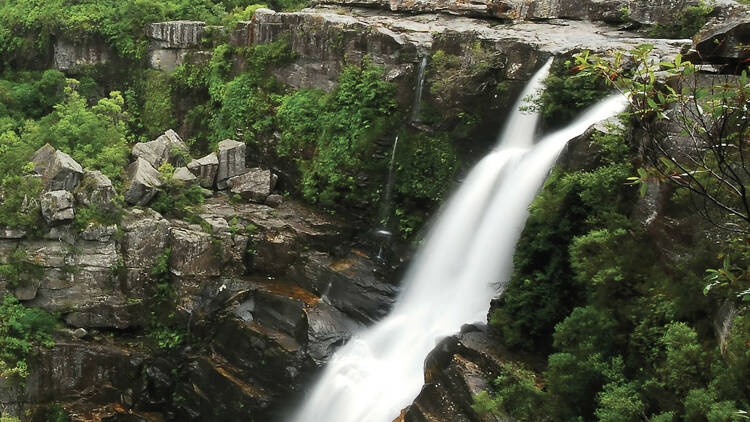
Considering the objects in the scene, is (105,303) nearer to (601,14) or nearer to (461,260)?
(461,260)

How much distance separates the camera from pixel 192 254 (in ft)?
46.5

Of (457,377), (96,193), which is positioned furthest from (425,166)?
(96,193)

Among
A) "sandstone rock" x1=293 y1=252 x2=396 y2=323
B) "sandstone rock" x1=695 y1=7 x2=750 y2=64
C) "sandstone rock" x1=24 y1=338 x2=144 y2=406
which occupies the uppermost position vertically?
"sandstone rock" x1=695 y1=7 x2=750 y2=64

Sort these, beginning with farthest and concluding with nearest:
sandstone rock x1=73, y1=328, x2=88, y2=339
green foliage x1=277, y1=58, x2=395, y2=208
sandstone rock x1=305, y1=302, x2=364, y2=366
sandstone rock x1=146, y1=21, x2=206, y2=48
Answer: sandstone rock x1=146, y1=21, x2=206, y2=48
green foliage x1=277, y1=58, x2=395, y2=208
sandstone rock x1=73, y1=328, x2=88, y2=339
sandstone rock x1=305, y1=302, x2=364, y2=366

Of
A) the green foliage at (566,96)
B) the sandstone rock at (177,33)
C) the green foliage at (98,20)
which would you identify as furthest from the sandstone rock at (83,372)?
the green foliage at (98,20)

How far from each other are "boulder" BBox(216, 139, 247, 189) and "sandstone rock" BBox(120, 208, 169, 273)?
270cm

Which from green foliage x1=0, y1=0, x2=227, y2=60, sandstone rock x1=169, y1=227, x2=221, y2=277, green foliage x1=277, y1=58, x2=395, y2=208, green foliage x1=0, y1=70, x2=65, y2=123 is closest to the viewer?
sandstone rock x1=169, y1=227, x2=221, y2=277

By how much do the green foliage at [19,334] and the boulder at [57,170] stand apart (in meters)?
2.57

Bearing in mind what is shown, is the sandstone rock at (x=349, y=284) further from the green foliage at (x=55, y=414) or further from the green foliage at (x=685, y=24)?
the green foliage at (x=685, y=24)

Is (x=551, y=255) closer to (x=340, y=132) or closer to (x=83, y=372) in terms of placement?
(x=340, y=132)

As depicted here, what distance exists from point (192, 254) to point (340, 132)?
16.1ft

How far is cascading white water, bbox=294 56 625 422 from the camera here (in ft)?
38.2

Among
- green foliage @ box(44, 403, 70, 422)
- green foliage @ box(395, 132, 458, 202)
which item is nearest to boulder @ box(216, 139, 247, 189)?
green foliage @ box(395, 132, 458, 202)

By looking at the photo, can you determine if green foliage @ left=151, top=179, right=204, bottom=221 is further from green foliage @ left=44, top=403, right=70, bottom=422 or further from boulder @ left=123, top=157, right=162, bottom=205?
green foliage @ left=44, top=403, right=70, bottom=422
